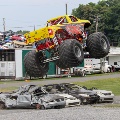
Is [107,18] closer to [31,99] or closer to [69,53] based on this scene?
[31,99]

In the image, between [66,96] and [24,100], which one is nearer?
[24,100]

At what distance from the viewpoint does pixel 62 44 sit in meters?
19.5

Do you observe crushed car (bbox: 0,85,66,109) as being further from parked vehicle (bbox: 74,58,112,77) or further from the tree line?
the tree line

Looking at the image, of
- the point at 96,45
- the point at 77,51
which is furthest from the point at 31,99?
the point at 96,45

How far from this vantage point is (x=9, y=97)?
21422mm

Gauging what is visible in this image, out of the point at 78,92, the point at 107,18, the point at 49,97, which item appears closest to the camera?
the point at 49,97

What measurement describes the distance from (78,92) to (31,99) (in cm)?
340

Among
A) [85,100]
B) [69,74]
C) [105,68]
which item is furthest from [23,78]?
[85,100]

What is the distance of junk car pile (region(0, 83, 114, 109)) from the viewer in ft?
66.5

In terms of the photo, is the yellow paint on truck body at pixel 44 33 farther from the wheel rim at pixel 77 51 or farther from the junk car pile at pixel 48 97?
the junk car pile at pixel 48 97

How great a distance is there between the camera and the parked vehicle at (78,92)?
22.2m

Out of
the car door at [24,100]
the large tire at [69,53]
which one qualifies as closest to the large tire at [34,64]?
the car door at [24,100]

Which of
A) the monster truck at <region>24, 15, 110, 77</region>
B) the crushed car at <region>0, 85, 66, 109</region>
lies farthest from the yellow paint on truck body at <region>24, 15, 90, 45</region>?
the crushed car at <region>0, 85, 66, 109</region>

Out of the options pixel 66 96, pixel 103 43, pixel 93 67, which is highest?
pixel 103 43
